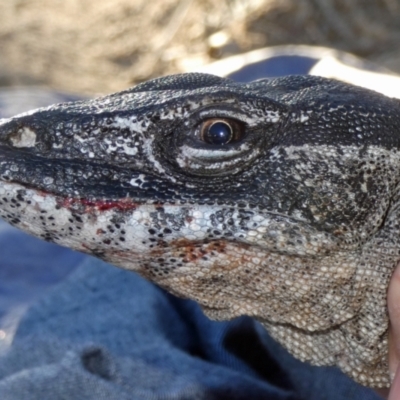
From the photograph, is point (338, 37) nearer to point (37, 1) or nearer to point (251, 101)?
point (37, 1)

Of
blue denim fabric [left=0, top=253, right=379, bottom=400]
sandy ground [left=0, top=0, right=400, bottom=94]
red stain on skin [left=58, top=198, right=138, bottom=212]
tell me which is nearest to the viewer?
red stain on skin [left=58, top=198, right=138, bottom=212]

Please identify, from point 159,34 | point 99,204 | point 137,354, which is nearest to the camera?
point 99,204

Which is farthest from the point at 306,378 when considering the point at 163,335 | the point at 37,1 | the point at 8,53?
the point at 37,1

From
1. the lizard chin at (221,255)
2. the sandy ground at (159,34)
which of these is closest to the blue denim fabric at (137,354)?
the lizard chin at (221,255)

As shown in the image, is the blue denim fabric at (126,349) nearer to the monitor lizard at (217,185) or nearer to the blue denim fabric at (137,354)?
the blue denim fabric at (137,354)

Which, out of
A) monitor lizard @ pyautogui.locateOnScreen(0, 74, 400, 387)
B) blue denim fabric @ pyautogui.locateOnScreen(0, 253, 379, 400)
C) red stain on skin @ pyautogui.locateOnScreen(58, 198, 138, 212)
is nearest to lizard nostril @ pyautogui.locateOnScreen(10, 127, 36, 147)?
monitor lizard @ pyautogui.locateOnScreen(0, 74, 400, 387)

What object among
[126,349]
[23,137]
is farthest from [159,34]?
[23,137]

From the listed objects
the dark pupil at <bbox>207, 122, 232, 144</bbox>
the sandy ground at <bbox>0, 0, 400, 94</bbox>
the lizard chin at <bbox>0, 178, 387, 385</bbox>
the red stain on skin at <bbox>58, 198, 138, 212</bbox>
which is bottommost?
the lizard chin at <bbox>0, 178, 387, 385</bbox>

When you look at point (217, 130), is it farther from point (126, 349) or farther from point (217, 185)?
point (126, 349)

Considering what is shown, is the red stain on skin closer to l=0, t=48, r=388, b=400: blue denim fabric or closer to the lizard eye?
the lizard eye
